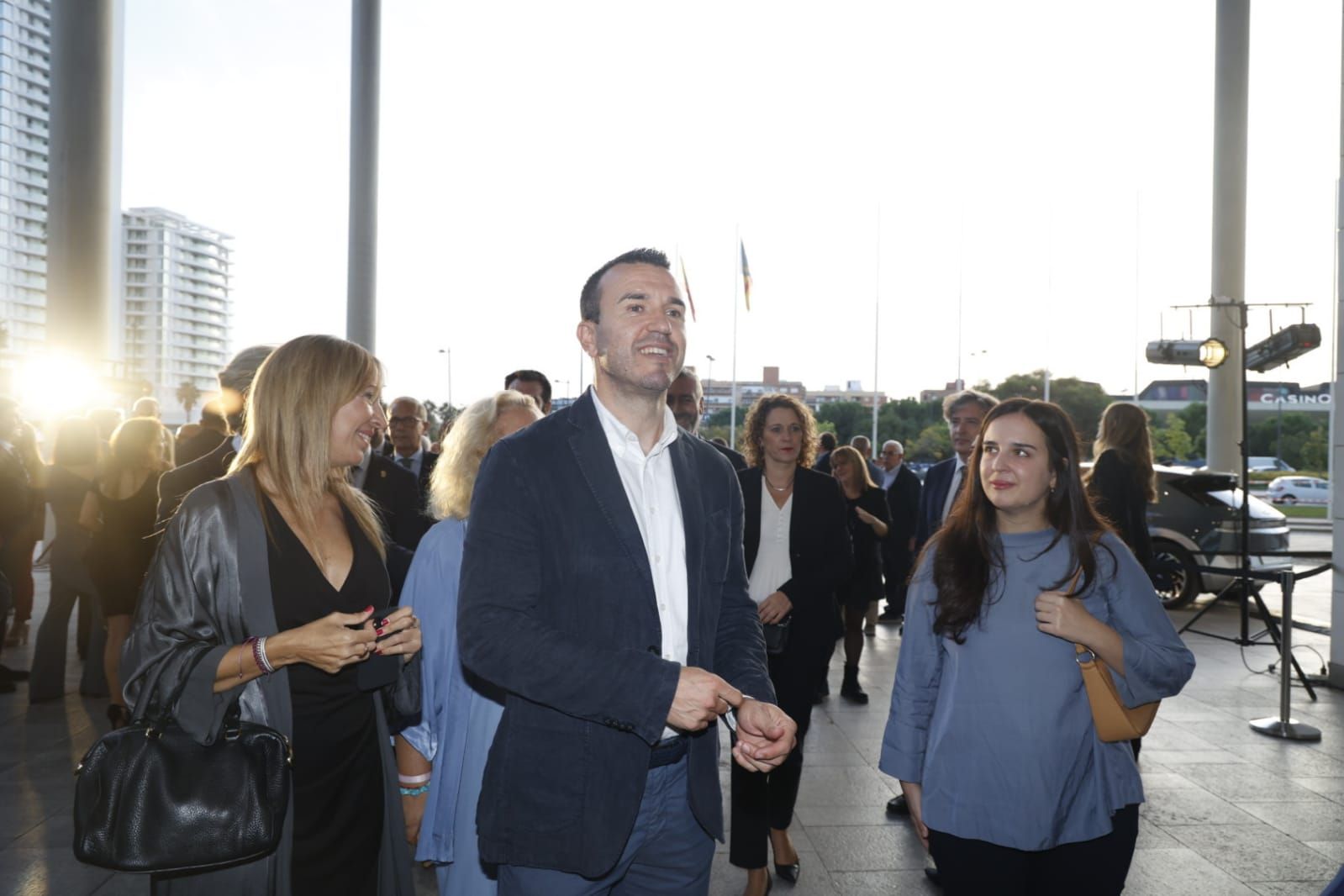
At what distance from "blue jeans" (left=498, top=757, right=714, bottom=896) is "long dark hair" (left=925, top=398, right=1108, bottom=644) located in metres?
0.82

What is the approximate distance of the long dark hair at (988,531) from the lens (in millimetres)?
2336

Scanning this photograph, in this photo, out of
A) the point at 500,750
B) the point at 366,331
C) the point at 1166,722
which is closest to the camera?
the point at 500,750

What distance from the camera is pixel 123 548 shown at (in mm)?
5422

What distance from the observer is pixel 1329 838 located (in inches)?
167

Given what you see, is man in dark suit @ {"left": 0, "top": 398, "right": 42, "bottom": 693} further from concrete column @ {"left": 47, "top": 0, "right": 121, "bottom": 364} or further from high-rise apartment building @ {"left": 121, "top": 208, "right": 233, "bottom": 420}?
high-rise apartment building @ {"left": 121, "top": 208, "right": 233, "bottom": 420}

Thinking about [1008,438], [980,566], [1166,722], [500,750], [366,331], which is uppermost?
[366,331]

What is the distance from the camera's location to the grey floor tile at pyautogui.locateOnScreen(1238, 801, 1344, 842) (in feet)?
14.2

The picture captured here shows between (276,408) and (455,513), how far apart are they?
639 mm

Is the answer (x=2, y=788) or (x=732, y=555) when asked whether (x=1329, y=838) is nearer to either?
(x=732, y=555)

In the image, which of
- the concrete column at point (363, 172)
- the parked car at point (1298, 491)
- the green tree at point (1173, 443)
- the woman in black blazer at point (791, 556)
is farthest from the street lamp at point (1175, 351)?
the green tree at point (1173, 443)

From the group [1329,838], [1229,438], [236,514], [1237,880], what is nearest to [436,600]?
[236,514]

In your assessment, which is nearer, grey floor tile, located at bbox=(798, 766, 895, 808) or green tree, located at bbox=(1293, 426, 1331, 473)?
grey floor tile, located at bbox=(798, 766, 895, 808)

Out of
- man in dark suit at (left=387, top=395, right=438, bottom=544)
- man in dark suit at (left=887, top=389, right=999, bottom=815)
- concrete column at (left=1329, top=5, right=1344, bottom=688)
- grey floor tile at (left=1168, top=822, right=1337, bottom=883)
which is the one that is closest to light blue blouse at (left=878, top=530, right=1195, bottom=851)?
grey floor tile at (left=1168, top=822, right=1337, bottom=883)

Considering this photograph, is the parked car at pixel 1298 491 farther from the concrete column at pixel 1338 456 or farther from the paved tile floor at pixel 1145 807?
the paved tile floor at pixel 1145 807
